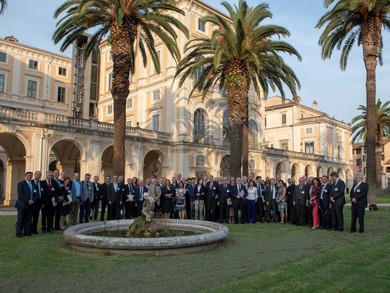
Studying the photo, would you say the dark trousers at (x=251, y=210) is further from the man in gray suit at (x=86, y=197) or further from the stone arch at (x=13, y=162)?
the stone arch at (x=13, y=162)

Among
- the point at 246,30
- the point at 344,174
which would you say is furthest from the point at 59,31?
the point at 344,174

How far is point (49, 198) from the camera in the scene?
12.1m

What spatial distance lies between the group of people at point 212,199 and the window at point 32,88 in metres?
33.0

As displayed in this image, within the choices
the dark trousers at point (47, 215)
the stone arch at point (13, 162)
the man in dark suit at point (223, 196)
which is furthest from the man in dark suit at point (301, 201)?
the stone arch at point (13, 162)

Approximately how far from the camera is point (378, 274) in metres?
6.66

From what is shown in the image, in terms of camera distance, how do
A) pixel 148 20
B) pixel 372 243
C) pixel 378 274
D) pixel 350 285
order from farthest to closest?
pixel 148 20 < pixel 372 243 < pixel 378 274 < pixel 350 285

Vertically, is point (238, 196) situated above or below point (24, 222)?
above

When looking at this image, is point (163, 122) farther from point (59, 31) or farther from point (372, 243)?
point (372, 243)

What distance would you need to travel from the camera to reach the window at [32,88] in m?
44.2

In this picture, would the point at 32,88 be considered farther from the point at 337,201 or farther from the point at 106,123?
the point at 337,201

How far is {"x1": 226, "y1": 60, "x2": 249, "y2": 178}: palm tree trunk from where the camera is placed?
2008 cm

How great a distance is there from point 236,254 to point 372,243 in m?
4.10

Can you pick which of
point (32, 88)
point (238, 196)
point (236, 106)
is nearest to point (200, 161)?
point (236, 106)

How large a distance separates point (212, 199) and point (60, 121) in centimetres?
1625
